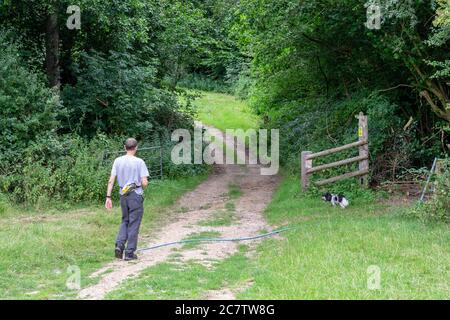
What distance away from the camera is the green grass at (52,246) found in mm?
7137

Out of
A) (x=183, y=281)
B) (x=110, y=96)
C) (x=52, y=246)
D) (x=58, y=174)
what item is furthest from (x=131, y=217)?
(x=110, y=96)

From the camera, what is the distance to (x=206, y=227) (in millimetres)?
11859

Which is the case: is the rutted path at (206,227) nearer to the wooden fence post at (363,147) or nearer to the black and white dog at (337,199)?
the black and white dog at (337,199)

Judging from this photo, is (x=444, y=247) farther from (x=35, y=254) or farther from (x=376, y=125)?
(x=376, y=125)

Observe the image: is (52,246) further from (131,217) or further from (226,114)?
(226,114)

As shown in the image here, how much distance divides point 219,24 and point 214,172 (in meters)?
7.20

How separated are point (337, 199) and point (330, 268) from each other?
589 cm

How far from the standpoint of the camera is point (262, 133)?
2905cm

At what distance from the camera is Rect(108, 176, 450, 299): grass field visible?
6449 mm

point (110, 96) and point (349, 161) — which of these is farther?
point (110, 96)

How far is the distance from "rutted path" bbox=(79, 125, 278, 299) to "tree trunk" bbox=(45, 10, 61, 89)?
5.86 m

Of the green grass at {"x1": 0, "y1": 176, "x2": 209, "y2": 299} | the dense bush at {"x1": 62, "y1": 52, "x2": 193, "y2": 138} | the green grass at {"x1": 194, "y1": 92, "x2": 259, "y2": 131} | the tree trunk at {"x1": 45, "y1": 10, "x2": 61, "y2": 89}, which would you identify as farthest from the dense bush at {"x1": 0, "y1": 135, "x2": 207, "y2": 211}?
the green grass at {"x1": 194, "y1": 92, "x2": 259, "y2": 131}

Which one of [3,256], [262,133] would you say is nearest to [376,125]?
[3,256]

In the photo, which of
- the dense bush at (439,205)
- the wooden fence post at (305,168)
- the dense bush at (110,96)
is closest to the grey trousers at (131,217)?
the dense bush at (439,205)
